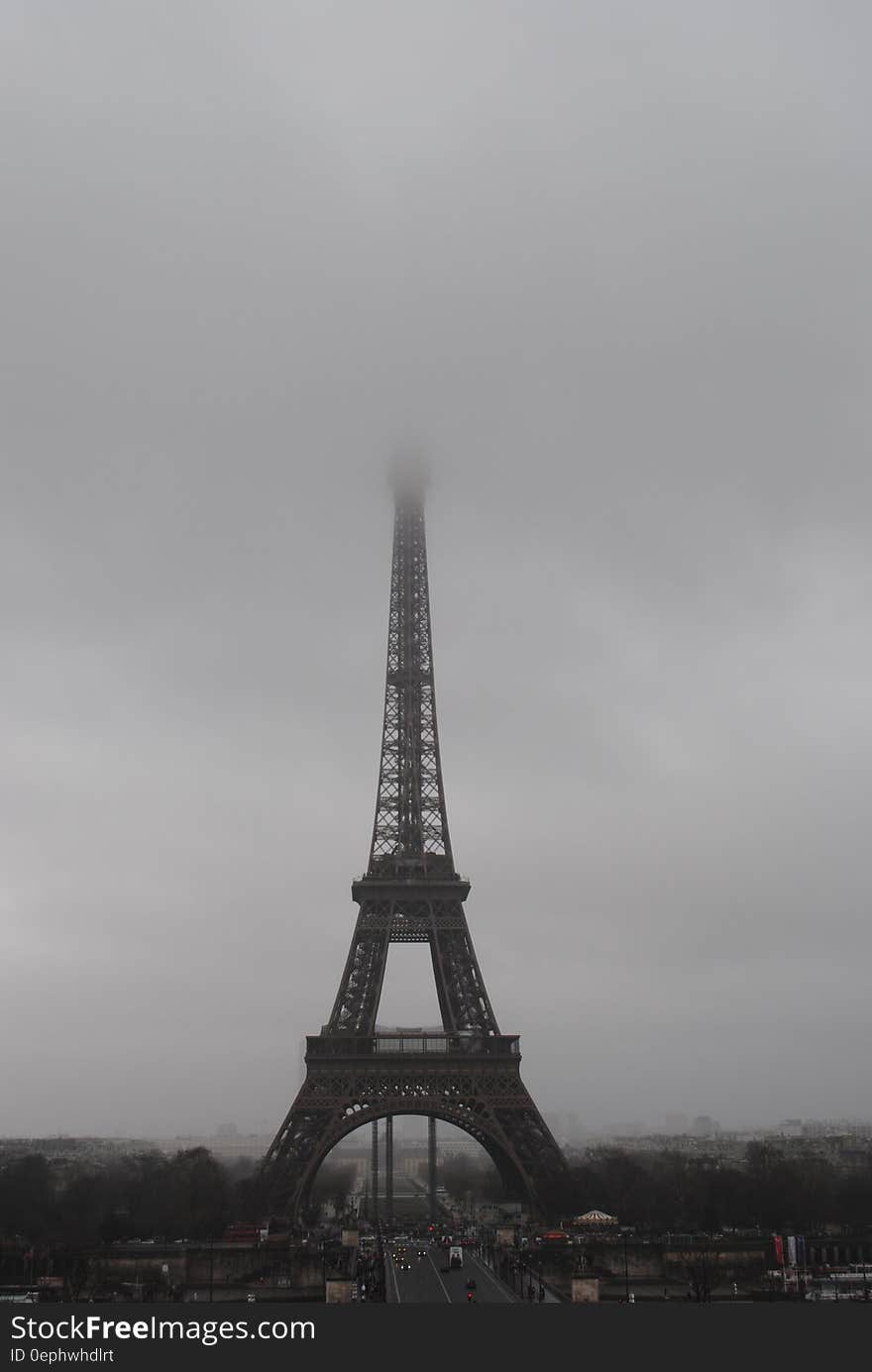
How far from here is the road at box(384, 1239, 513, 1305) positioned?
149ft

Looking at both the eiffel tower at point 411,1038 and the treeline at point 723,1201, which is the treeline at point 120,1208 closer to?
the eiffel tower at point 411,1038

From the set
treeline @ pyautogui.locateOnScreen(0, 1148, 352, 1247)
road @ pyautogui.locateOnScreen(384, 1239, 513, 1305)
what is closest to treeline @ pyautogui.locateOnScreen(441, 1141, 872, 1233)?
road @ pyautogui.locateOnScreen(384, 1239, 513, 1305)

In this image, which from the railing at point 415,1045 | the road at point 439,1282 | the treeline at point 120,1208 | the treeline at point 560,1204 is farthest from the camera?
the railing at point 415,1045

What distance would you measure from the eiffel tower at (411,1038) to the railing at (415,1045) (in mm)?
76

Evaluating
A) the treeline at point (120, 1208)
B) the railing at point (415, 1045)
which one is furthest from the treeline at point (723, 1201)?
the treeline at point (120, 1208)

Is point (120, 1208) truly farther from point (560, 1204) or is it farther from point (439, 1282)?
point (439, 1282)

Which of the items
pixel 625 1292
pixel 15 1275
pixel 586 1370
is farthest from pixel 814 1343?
pixel 15 1275

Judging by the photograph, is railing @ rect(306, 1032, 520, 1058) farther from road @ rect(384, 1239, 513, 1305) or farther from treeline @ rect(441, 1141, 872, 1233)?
road @ rect(384, 1239, 513, 1305)

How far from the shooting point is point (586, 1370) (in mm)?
26641

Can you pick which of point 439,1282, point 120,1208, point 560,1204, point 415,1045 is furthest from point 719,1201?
point 120,1208

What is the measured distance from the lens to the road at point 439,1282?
1793 inches

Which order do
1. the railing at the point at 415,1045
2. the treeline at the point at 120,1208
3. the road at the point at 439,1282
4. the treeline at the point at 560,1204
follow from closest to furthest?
the road at the point at 439,1282 < the treeline at the point at 120,1208 < the treeline at the point at 560,1204 < the railing at the point at 415,1045

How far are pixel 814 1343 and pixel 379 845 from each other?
5356 centimetres

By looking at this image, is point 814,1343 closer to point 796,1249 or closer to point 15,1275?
point 796,1249
